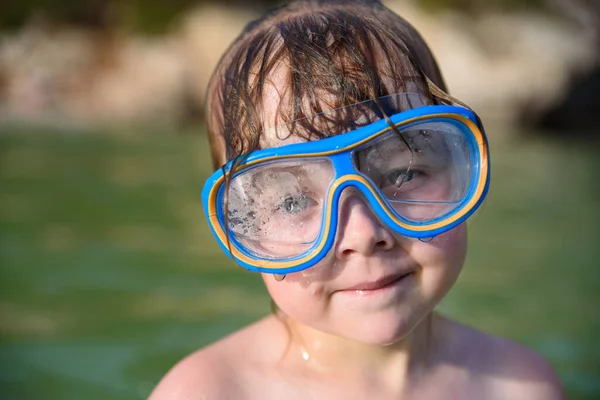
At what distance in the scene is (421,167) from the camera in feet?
6.15

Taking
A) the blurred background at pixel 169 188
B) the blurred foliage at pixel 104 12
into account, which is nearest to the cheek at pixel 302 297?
the blurred background at pixel 169 188

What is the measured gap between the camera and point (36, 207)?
6.17m

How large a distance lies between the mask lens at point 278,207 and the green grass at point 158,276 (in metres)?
2.01

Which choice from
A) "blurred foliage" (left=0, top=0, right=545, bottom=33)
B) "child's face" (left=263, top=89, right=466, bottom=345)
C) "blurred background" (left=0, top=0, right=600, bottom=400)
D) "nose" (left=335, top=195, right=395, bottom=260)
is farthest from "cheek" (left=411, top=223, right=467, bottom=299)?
"blurred foliage" (left=0, top=0, right=545, bottom=33)

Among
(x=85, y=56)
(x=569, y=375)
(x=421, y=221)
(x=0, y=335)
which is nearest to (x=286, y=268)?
(x=421, y=221)

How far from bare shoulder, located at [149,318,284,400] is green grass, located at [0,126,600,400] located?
159 centimetres

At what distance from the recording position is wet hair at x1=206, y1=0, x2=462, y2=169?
1807 mm

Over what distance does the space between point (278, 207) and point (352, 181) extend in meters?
0.21

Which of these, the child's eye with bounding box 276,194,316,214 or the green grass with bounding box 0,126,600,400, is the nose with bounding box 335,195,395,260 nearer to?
the child's eye with bounding box 276,194,316,214

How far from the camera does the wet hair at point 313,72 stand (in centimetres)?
181

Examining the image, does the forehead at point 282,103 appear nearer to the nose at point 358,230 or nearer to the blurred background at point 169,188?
the nose at point 358,230

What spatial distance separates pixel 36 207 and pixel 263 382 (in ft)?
14.7

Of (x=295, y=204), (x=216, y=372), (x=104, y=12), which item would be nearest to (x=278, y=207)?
(x=295, y=204)

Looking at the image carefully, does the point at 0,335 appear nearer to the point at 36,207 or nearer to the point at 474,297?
the point at 36,207
